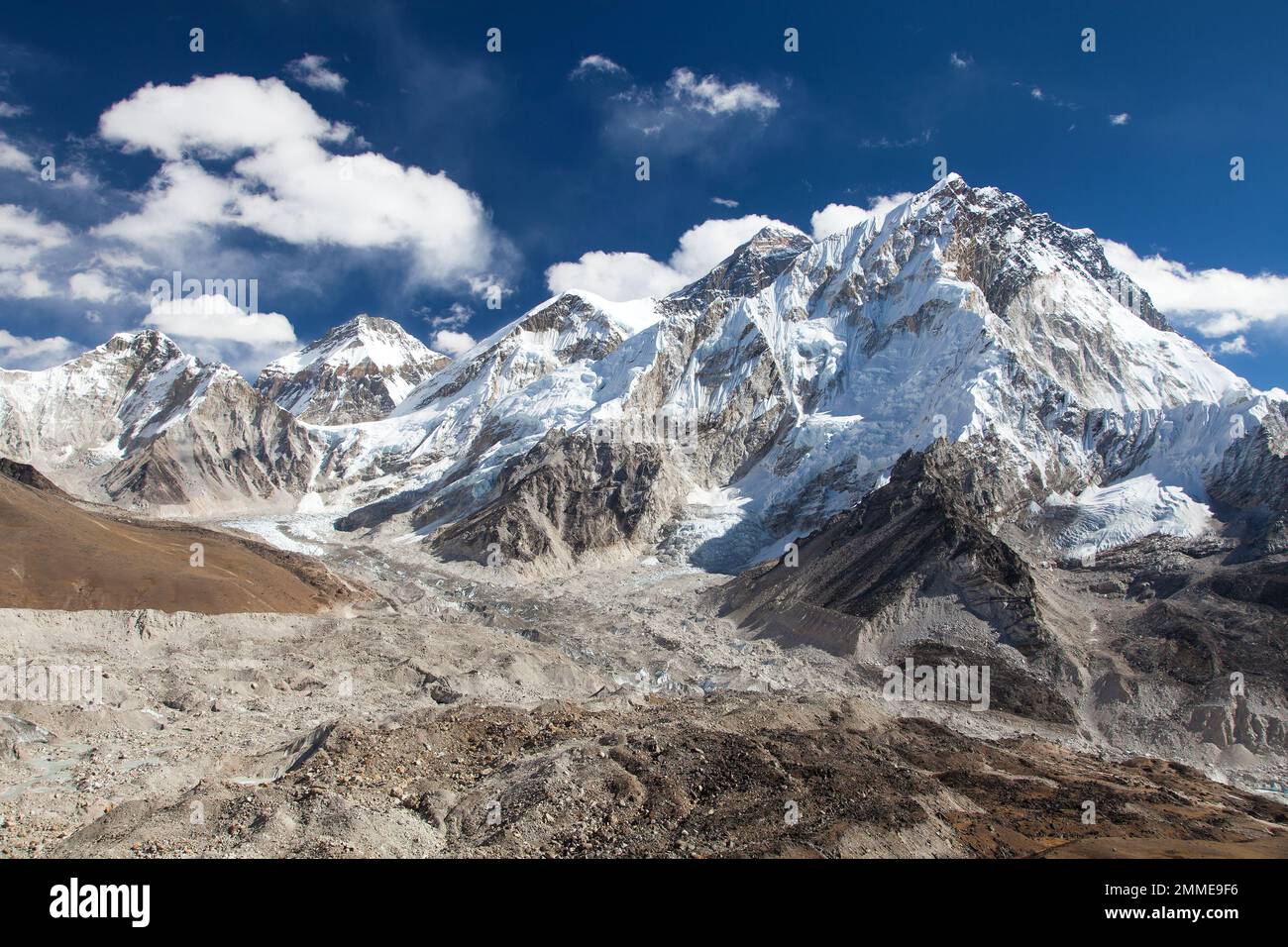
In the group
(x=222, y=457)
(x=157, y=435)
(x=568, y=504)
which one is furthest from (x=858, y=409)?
(x=157, y=435)

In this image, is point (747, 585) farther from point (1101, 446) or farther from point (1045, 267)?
point (1045, 267)

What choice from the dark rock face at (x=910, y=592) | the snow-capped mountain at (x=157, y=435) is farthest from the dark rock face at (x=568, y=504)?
the snow-capped mountain at (x=157, y=435)

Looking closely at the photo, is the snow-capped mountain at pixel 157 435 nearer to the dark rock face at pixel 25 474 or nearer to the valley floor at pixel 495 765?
the dark rock face at pixel 25 474

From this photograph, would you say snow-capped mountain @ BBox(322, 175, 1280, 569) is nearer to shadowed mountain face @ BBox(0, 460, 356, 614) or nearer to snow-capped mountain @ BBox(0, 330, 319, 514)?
snow-capped mountain @ BBox(0, 330, 319, 514)

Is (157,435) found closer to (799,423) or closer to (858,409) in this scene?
(799,423)

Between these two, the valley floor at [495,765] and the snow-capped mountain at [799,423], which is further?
the snow-capped mountain at [799,423]
